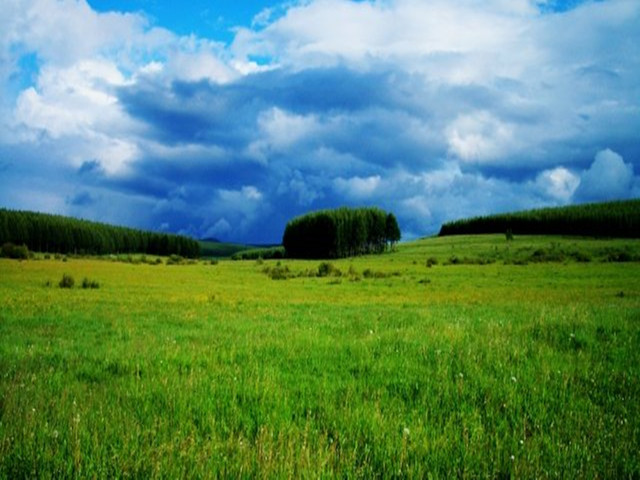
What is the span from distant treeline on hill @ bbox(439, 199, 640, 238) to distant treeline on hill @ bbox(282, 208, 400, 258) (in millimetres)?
41267

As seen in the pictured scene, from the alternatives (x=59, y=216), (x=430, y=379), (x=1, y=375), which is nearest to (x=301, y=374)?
(x=430, y=379)

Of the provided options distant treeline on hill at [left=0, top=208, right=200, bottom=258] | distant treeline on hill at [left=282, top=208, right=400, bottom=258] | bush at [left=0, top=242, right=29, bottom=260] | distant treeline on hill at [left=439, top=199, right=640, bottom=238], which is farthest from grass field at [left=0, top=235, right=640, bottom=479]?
distant treeline on hill at [left=0, top=208, right=200, bottom=258]

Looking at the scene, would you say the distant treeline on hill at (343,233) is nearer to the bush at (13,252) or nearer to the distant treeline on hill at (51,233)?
the distant treeline on hill at (51,233)

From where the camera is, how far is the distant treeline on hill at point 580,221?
147375mm

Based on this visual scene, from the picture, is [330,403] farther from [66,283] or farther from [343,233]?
[343,233]

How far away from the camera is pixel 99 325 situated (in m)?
17.2

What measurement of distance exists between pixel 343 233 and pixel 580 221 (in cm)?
8578

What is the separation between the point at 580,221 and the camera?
524ft

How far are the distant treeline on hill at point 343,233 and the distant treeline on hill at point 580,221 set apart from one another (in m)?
41.3

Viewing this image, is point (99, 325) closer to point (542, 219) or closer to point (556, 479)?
point (556, 479)

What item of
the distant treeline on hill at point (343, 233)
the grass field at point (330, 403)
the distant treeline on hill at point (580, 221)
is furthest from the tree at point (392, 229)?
the grass field at point (330, 403)

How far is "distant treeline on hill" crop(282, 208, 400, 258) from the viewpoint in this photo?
15138 centimetres

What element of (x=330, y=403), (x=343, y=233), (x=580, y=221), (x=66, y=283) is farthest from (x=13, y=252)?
(x=580, y=221)

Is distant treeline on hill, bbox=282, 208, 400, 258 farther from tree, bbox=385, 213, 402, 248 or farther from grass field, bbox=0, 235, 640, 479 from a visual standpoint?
grass field, bbox=0, 235, 640, 479
